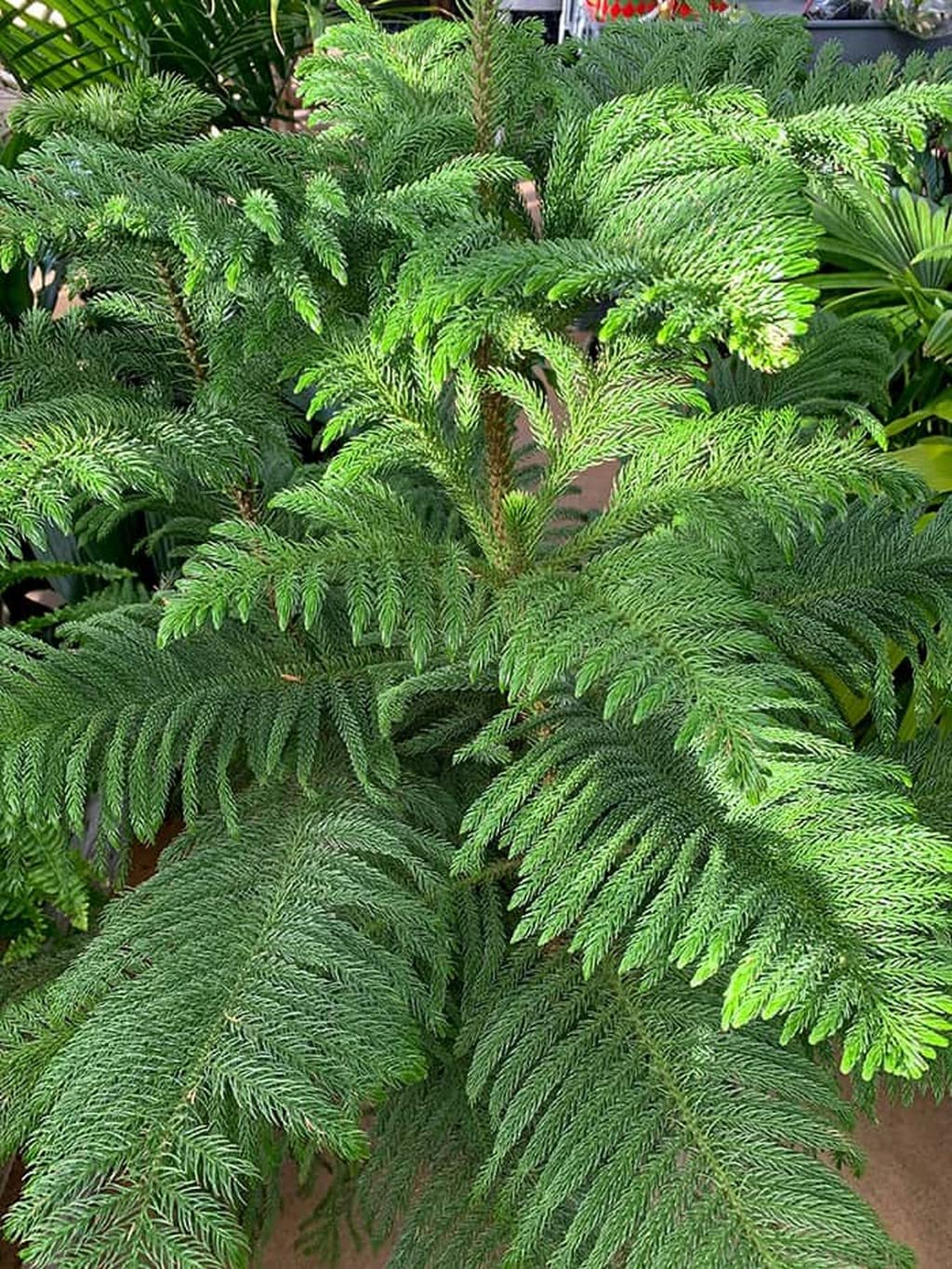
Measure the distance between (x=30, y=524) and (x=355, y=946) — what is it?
11.8 inches

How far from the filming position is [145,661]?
675 millimetres

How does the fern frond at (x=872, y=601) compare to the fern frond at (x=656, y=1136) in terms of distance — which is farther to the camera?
the fern frond at (x=872, y=601)

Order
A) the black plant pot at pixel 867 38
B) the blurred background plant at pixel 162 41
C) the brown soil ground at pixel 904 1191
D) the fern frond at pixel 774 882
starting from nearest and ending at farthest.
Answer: the fern frond at pixel 774 882
the brown soil ground at pixel 904 1191
the blurred background plant at pixel 162 41
the black plant pot at pixel 867 38

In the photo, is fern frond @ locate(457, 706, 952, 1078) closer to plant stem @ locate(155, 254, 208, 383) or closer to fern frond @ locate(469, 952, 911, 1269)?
fern frond @ locate(469, 952, 911, 1269)

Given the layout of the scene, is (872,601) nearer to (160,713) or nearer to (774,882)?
(774,882)

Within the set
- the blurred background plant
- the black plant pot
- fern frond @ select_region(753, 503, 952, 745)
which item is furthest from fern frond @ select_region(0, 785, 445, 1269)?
the black plant pot

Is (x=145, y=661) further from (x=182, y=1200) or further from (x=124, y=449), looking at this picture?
(x=182, y=1200)

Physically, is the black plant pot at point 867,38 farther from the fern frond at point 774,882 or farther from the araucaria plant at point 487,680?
the fern frond at point 774,882

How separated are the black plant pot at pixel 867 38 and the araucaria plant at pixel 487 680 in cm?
150

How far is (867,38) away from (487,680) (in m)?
1.84

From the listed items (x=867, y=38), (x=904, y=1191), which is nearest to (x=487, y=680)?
(x=904, y=1191)

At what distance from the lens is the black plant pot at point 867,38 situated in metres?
1.87

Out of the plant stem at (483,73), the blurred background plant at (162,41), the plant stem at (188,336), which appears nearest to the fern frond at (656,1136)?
the plant stem at (188,336)

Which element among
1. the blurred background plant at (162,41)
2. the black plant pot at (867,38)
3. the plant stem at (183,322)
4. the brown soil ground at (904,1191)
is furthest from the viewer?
the black plant pot at (867,38)
